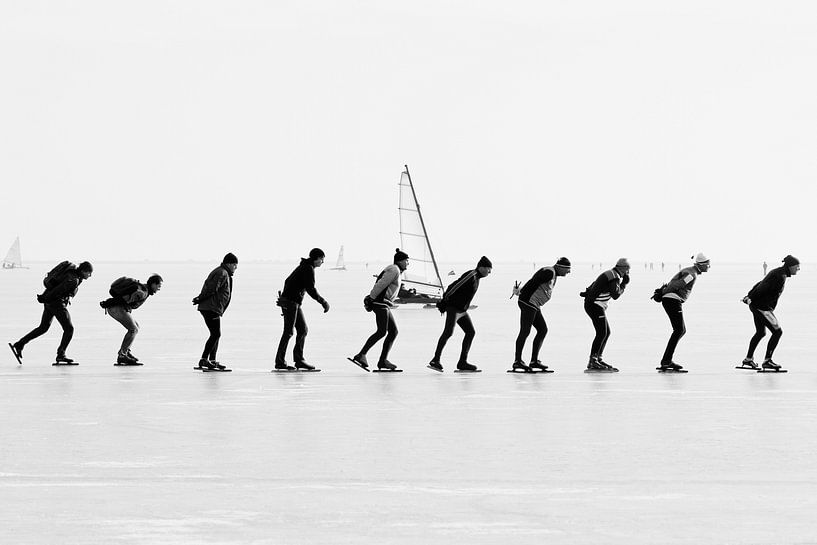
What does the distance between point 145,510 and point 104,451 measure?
2.66 m

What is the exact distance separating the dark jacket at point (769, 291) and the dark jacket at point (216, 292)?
23.8 feet

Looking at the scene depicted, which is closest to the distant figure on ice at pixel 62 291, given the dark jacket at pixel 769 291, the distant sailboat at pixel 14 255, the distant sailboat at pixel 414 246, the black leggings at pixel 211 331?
the black leggings at pixel 211 331

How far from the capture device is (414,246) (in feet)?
172

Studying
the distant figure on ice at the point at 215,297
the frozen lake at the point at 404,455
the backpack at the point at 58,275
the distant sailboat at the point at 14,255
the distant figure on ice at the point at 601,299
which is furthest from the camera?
the distant sailboat at the point at 14,255

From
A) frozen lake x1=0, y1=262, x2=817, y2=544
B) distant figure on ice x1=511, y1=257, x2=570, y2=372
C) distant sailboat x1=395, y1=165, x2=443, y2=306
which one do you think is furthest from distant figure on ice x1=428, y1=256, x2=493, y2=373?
distant sailboat x1=395, y1=165, x2=443, y2=306

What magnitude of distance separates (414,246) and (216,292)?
3412cm

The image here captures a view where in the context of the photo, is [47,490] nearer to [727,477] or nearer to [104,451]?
[104,451]

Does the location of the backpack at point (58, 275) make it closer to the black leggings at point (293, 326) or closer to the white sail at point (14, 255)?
the black leggings at point (293, 326)

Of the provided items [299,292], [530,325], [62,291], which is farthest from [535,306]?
[62,291]

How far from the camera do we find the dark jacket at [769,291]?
59.9 feet

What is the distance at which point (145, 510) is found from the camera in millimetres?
7816

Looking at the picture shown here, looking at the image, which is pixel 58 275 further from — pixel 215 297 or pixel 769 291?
pixel 769 291

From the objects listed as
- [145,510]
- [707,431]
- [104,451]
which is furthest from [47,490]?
[707,431]

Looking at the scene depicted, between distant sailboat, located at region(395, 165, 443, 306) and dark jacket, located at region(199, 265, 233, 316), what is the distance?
32853mm
